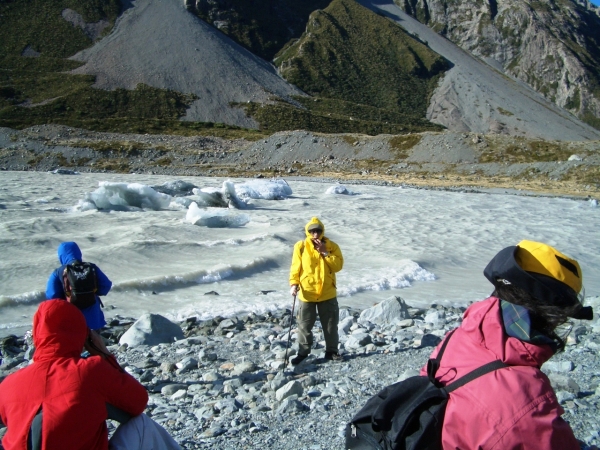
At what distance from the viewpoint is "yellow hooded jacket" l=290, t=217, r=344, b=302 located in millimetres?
5414

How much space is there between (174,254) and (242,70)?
85313 millimetres

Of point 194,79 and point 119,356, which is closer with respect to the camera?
point 119,356

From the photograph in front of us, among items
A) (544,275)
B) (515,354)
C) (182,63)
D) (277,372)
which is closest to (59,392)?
(515,354)

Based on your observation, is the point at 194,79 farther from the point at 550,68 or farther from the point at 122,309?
the point at 550,68

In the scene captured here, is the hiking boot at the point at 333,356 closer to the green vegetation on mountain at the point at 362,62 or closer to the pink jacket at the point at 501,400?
the pink jacket at the point at 501,400

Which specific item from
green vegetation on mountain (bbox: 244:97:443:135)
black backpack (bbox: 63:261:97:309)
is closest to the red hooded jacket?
black backpack (bbox: 63:261:97:309)

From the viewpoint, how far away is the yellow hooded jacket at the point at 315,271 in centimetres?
541

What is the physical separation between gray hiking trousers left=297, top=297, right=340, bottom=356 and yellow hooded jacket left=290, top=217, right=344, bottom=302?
8 cm

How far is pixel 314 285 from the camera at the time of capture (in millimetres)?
5422

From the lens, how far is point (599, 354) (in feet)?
17.6

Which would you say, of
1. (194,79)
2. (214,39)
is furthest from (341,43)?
(194,79)

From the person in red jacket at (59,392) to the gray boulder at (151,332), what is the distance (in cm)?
375

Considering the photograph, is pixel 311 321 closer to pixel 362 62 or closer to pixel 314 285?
pixel 314 285

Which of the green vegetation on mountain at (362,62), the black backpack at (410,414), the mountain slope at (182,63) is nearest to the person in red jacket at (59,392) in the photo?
the black backpack at (410,414)
